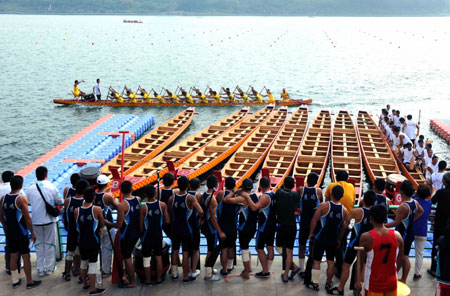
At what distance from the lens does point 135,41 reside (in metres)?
104

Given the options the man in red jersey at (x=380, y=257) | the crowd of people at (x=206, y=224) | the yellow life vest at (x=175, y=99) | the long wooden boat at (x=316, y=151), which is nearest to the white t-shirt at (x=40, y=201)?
the crowd of people at (x=206, y=224)

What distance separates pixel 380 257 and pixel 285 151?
1407 centimetres

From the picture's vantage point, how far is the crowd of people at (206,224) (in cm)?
813

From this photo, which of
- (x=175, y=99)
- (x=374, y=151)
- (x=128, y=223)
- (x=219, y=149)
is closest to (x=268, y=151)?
(x=219, y=149)

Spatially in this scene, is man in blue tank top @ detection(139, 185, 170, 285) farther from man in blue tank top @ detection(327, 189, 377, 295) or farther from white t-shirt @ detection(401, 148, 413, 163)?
white t-shirt @ detection(401, 148, 413, 163)

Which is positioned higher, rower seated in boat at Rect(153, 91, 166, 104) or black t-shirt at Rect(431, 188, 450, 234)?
rower seated in boat at Rect(153, 91, 166, 104)

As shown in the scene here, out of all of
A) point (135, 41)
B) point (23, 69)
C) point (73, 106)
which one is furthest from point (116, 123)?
point (135, 41)

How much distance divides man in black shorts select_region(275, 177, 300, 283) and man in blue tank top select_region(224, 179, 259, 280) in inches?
18.1

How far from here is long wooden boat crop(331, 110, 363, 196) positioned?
18.6 metres

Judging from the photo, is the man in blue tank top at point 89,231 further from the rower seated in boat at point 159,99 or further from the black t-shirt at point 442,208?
the rower seated in boat at point 159,99

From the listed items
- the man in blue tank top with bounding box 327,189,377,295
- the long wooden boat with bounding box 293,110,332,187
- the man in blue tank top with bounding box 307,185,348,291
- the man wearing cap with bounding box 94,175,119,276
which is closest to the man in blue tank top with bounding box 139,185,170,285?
the man wearing cap with bounding box 94,175,119,276

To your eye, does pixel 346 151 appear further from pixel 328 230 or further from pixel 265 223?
pixel 328 230

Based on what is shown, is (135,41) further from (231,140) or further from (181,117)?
(231,140)

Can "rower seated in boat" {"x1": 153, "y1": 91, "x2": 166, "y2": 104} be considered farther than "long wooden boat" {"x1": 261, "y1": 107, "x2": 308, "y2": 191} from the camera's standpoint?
Yes
